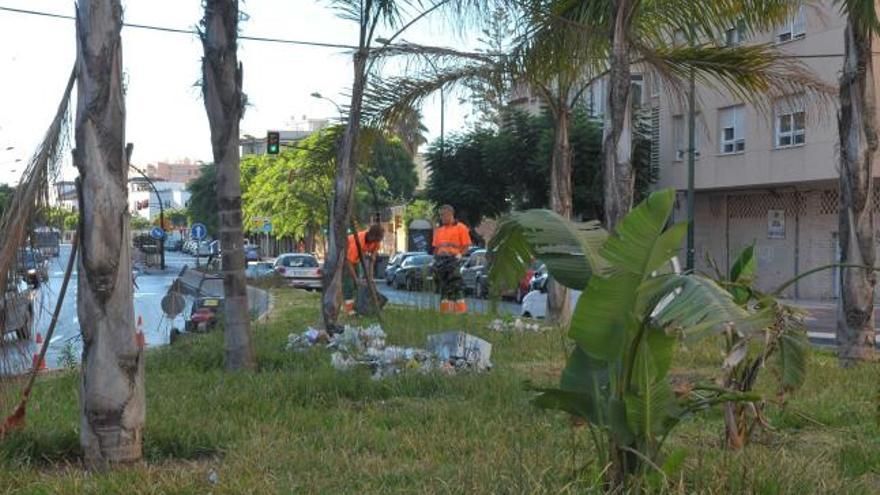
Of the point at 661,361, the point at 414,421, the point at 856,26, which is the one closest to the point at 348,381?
the point at 414,421

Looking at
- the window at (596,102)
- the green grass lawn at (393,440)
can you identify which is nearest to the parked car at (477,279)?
the window at (596,102)

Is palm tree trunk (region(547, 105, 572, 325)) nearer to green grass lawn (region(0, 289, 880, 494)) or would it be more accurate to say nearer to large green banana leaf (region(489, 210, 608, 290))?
green grass lawn (region(0, 289, 880, 494))

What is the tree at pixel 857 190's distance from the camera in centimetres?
1109

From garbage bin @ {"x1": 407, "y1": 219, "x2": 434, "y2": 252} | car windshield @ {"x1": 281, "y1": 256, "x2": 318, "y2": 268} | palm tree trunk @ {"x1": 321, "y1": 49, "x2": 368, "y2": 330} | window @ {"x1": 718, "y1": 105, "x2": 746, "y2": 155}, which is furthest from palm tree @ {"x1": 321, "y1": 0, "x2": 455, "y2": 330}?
garbage bin @ {"x1": 407, "y1": 219, "x2": 434, "y2": 252}

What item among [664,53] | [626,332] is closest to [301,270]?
[664,53]

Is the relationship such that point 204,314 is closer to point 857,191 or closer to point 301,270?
point 857,191

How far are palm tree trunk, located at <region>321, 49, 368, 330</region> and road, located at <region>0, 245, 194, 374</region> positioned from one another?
2.75 m

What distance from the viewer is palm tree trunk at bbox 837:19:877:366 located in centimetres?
1109

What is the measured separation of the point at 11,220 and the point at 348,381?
10.9 ft

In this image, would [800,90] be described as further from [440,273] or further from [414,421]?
[414,421]

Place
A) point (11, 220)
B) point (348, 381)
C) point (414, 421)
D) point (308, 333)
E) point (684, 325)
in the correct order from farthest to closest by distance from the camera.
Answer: point (308, 333) → point (348, 381) → point (414, 421) → point (11, 220) → point (684, 325)

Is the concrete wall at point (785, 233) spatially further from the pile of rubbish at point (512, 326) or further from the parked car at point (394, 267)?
the pile of rubbish at point (512, 326)

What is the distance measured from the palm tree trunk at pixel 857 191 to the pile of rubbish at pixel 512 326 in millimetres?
3710

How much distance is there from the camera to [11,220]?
589 cm
